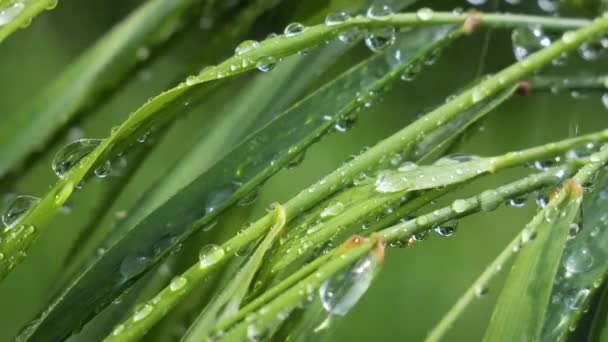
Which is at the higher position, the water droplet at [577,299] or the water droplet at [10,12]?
the water droplet at [10,12]

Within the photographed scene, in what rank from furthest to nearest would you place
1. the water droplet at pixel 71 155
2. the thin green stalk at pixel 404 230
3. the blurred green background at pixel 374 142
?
the blurred green background at pixel 374 142 < the water droplet at pixel 71 155 < the thin green stalk at pixel 404 230

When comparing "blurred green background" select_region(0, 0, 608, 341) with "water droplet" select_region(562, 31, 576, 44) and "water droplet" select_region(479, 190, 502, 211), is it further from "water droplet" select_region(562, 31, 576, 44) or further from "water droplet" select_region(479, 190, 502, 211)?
"water droplet" select_region(479, 190, 502, 211)

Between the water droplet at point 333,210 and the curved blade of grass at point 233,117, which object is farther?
the curved blade of grass at point 233,117

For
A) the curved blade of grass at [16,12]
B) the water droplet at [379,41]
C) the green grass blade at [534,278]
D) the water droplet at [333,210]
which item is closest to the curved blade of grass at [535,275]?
the green grass blade at [534,278]

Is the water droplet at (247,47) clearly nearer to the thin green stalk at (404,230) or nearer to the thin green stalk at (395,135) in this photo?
the thin green stalk at (395,135)

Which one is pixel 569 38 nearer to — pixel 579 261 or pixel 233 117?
pixel 579 261

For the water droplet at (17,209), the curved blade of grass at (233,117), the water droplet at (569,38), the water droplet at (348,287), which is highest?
the water droplet at (17,209)

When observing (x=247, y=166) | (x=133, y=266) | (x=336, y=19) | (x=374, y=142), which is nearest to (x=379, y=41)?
(x=336, y=19)

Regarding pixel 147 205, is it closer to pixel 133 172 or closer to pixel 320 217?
pixel 133 172
